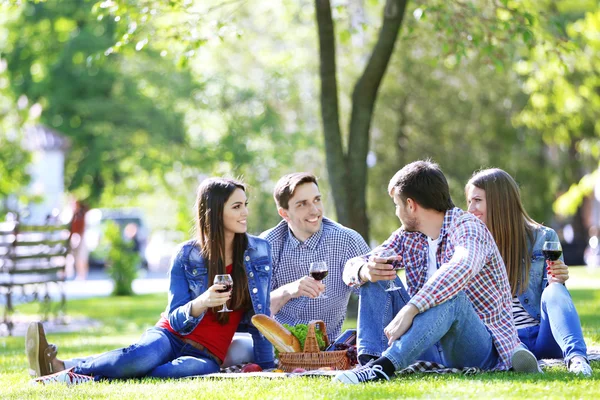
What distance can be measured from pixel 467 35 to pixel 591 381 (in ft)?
21.2

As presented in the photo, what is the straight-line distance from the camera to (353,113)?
1259cm

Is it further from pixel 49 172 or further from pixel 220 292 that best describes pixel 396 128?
pixel 49 172

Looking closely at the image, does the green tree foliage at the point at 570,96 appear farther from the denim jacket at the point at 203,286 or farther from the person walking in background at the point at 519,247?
the denim jacket at the point at 203,286

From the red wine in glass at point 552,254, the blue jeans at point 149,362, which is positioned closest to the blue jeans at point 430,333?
the red wine in glass at point 552,254

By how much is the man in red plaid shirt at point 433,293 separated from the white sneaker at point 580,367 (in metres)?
0.21

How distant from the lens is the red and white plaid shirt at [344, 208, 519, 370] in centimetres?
583

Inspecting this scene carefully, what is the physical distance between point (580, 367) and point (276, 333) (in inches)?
72.4

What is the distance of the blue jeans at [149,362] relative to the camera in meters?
6.71

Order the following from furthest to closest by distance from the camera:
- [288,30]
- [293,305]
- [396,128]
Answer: [288,30]
[396,128]
[293,305]

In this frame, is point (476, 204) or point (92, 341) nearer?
point (476, 204)

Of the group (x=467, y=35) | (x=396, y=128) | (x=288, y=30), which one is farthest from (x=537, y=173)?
(x=467, y=35)

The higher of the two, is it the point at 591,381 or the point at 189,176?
the point at 189,176

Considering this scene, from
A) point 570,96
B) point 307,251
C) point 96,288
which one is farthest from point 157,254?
point 307,251

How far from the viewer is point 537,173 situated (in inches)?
987
